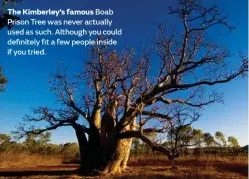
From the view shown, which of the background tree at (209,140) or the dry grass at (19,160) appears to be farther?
the background tree at (209,140)

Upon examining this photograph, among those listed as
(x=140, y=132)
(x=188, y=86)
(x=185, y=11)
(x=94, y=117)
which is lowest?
(x=140, y=132)

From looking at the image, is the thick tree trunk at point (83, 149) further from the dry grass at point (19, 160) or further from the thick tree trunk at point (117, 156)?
the dry grass at point (19, 160)

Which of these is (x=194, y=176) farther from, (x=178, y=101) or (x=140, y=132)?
(x=178, y=101)

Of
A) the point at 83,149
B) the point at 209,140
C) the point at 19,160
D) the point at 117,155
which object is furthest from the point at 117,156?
the point at 209,140

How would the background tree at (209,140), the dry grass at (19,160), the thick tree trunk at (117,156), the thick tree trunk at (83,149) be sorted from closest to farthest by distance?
the thick tree trunk at (117,156), the thick tree trunk at (83,149), the dry grass at (19,160), the background tree at (209,140)

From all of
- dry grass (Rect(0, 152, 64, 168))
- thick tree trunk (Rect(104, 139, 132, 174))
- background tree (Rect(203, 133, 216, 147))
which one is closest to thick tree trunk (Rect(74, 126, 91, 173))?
thick tree trunk (Rect(104, 139, 132, 174))

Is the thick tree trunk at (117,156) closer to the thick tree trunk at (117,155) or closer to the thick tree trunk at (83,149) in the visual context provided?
the thick tree trunk at (117,155)

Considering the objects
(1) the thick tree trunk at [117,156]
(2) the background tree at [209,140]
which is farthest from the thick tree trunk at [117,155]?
(2) the background tree at [209,140]

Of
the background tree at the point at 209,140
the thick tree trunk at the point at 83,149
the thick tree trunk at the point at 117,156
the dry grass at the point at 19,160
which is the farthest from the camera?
the background tree at the point at 209,140

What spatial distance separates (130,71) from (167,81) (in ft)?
4.86

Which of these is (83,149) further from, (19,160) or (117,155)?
(19,160)

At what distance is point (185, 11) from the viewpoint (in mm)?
11086

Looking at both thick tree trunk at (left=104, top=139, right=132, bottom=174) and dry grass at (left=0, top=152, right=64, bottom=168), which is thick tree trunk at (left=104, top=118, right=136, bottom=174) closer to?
thick tree trunk at (left=104, top=139, right=132, bottom=174)

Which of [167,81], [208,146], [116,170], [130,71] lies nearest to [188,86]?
[167,81]
